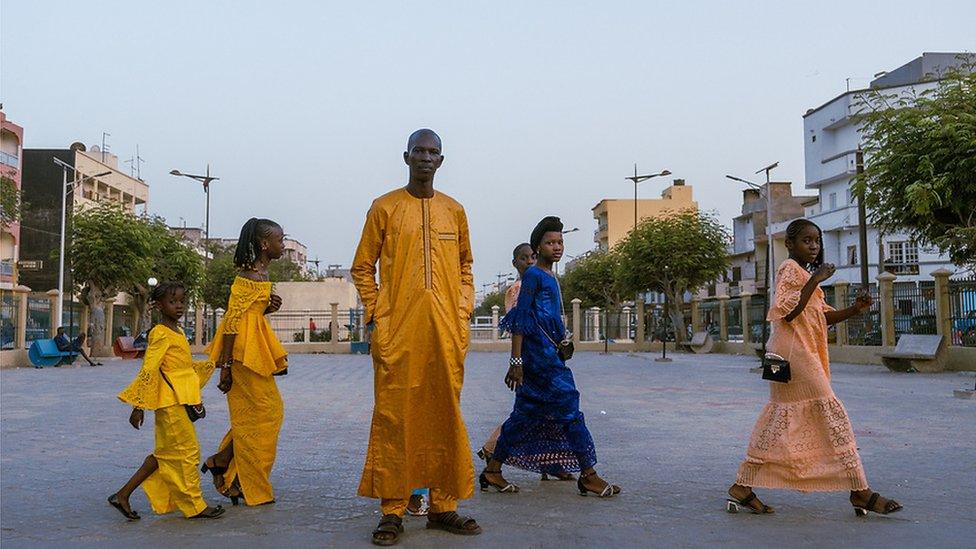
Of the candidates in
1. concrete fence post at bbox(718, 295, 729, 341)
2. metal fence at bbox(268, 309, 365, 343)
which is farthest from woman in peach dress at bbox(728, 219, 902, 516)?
metal fence at bbox(268, 309, 365, 343)

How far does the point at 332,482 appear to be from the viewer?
5.94m

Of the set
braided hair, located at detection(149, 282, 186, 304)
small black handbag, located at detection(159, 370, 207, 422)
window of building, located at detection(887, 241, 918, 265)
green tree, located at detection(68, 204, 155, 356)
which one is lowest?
small black handbag, located at detection(159, 370, 207, 422)

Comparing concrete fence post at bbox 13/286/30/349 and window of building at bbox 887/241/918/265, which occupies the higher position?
window of building at bbox 887/241/918/265

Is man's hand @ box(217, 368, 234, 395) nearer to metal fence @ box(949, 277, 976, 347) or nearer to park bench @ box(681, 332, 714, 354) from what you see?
metal fence @ box(949, 277, 976, 347)

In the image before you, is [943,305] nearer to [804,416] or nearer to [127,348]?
[804,416]

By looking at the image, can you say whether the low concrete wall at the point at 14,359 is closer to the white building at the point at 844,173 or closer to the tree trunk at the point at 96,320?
the tree trunk at the point at 96,320

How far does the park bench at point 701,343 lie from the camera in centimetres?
3484

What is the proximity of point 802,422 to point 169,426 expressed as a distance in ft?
11.3

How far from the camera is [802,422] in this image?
4.80 m

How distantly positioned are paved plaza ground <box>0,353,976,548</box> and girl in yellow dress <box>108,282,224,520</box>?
4.1 inches

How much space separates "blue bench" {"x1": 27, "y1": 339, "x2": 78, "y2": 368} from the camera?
2481 cm

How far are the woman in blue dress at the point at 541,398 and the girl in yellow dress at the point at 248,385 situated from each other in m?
1.42

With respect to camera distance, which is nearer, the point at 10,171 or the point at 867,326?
the point at 867,326

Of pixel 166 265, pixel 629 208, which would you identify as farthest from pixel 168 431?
pixel 629 208
